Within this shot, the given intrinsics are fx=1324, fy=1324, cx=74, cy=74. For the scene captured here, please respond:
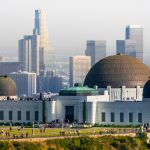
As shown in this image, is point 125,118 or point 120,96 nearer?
point 125,118

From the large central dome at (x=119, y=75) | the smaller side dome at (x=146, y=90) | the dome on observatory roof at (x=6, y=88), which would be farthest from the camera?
the large central dome at (x=119, y=75)

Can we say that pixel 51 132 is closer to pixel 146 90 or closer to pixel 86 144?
pixel 86 144

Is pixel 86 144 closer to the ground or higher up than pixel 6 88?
closer to the ground

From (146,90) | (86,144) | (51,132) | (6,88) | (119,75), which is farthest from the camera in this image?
(119,75)

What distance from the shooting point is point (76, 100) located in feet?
566

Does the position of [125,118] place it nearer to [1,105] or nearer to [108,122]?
[108,122]

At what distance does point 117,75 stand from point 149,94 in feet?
53.7

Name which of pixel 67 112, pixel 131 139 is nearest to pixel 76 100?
pixel 67 112

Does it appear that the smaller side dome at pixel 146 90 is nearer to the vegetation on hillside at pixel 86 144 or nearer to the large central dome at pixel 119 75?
the large central dome at pixel 119 75

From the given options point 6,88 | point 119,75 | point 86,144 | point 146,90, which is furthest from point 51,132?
point 119,75

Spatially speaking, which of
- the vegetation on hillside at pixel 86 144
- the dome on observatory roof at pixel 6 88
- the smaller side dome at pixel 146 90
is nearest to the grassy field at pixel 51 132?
the vegetation on hillside at pixel 86 144

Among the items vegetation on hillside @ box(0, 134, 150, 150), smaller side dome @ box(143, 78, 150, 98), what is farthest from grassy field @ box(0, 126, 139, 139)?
smaller side dome @ box(143, 78, 150, 98)

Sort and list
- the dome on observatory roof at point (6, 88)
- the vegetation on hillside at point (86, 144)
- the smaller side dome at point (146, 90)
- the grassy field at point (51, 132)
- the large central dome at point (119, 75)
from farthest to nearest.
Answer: the large central dome at point (119, 75), the dome on observatory roof at point (6, 88), the smaller side dome at point (146, 90), the grassy field at point (51, 132), the vegetation on hillside at point (86, 144)

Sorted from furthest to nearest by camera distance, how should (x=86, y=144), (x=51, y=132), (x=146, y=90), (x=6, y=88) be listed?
1. (x=6, y=88)
2. (x=146, y=90)
3. (x=51, y=132)
4. (x=86, y=144)
